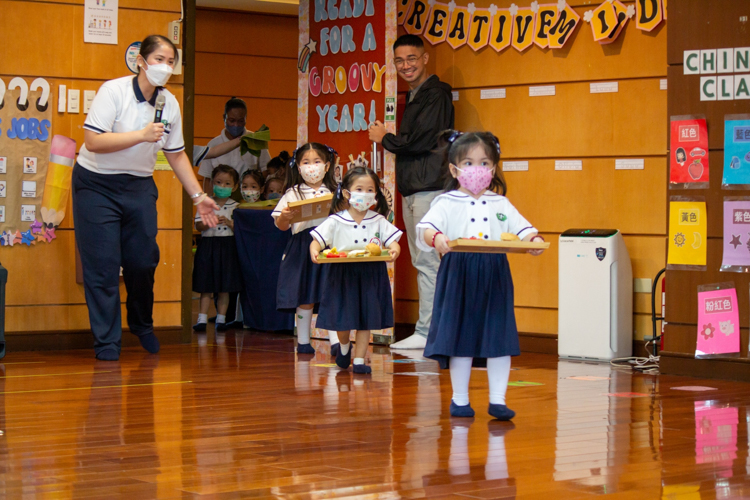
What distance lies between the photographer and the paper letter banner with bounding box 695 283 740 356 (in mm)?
4980

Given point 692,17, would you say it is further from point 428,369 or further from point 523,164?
point 428,369

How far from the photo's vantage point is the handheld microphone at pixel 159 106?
16.8ft

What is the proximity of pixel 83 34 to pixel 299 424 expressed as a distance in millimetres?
3447

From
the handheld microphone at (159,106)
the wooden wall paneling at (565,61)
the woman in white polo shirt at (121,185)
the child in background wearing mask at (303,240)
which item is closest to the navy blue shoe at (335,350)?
the child in background wearing mask at (303,240)

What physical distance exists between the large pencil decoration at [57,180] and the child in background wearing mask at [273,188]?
2011mm

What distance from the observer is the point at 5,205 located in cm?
570

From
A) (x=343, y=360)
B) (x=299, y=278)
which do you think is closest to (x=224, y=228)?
(x=299, y=278)

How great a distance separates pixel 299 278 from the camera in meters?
5.67

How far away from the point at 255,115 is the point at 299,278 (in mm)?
5559

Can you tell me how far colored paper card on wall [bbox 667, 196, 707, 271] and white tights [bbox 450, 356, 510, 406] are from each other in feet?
6.00

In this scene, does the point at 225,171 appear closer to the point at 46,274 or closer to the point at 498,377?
the point at 46,274

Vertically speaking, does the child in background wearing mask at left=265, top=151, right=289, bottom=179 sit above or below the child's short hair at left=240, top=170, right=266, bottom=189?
above

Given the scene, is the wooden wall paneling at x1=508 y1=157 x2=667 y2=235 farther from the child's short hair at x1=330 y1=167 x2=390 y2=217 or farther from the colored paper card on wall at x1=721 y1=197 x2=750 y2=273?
the child's short hair at x1=330 y1=167 x2=390 y2=217

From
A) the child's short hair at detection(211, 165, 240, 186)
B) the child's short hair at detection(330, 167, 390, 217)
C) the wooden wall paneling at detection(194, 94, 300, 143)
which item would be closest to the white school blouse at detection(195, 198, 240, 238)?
the child's short hair at detection(211, 165, 240, 186)
